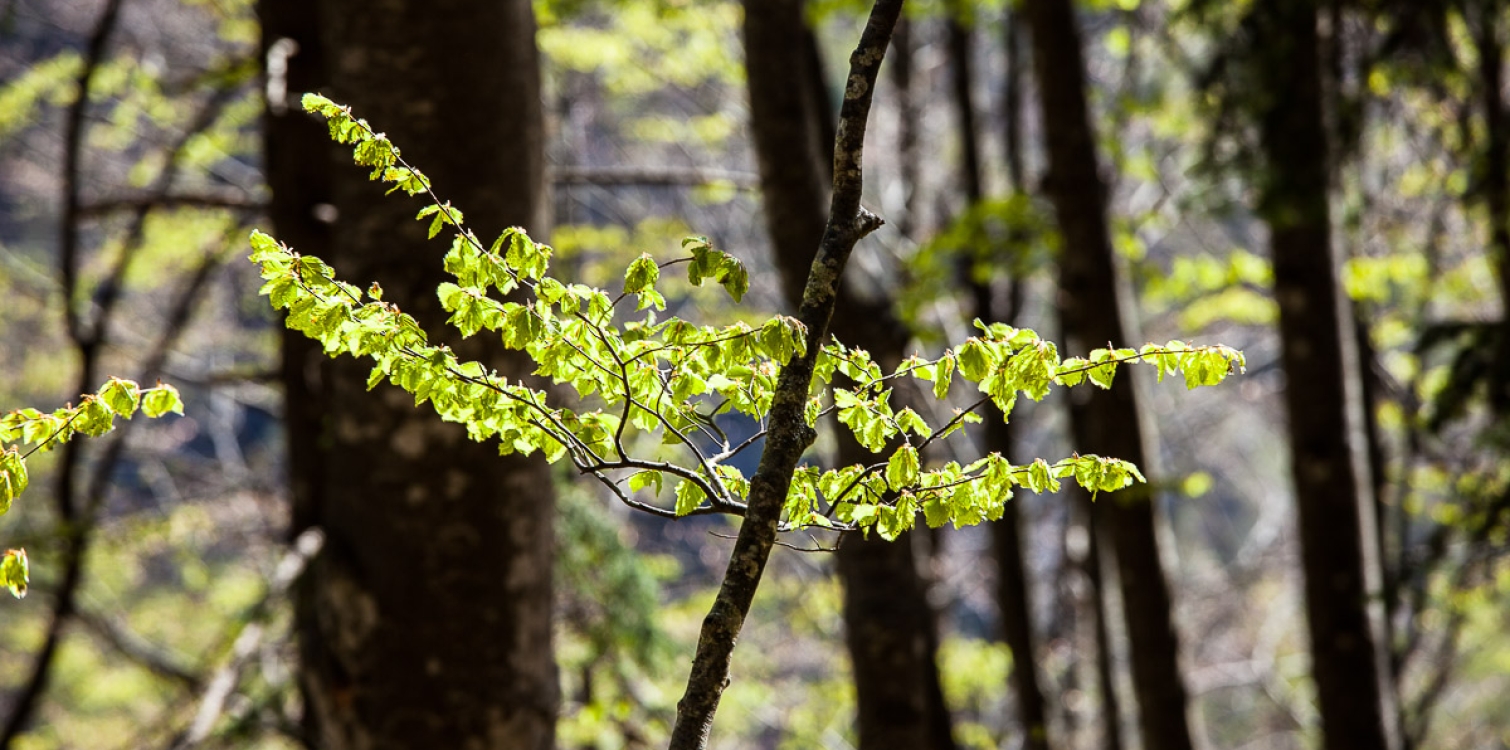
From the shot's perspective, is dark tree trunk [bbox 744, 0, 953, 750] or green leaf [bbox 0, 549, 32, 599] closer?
green leaf [bbox 0, 549, 32, 599]

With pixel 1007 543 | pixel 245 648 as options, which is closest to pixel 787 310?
pixel 245 648

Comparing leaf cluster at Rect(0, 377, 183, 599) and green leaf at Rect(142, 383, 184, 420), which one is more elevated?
green leaf at Rect(142, 383, 184, 420)

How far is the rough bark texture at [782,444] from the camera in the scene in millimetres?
1233

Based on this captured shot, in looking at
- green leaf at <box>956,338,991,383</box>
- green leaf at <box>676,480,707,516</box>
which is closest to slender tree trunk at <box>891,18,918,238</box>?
green leaf at <box>676,480,707,516</box>

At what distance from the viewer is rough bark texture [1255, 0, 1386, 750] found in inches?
189

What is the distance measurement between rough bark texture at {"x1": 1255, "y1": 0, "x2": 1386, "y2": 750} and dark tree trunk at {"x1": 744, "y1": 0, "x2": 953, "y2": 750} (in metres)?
2.14

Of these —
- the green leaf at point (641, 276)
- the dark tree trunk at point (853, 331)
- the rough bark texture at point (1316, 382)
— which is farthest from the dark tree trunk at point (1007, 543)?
the green leaf at point (641, 276)

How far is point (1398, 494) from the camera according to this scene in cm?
910

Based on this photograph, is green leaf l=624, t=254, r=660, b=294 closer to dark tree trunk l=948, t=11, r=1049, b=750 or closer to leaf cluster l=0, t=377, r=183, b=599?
leaf cluster l=0, t=377, r=183, b=599

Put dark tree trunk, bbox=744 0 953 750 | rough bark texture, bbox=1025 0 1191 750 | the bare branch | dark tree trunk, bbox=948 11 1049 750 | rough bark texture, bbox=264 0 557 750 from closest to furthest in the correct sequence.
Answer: rough bark texture, bbox=264 0 557 750
the bare branch
dark tree trunk, bbox=744 0 953 750
rough bark texture, bbox=1025 0 1191 750
dark tree trunk, bbox=948 11 1049 750

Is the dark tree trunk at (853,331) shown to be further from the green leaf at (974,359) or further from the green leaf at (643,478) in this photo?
the green leaf at (974,359)

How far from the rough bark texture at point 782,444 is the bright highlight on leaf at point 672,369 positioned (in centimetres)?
4

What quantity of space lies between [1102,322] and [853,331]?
1669mm

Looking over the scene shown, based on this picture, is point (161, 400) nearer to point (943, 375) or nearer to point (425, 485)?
point (943, 375)
